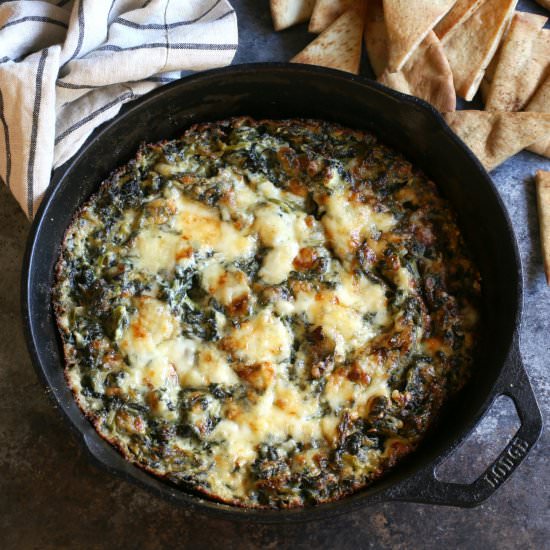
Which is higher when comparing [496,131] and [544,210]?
[496,131]

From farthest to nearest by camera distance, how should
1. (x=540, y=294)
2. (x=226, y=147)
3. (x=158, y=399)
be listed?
(x=540, y=294), (x=226, y=147), (x=158, y=399)

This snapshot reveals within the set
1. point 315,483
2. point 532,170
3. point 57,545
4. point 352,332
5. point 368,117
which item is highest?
point 368,117

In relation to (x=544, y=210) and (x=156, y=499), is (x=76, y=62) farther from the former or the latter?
(x=544, y=210)

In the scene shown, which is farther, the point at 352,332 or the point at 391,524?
the point at 391,524

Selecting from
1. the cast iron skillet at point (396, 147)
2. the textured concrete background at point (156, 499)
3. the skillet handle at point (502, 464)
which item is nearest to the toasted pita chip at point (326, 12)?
the cast iron skillet at point (396, 147)

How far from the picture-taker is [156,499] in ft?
11.7

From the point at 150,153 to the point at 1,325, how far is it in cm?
114

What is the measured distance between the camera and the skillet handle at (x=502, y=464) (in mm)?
2955

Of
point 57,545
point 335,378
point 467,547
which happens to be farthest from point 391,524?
point 57,545

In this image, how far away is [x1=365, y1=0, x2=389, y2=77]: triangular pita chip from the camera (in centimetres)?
375

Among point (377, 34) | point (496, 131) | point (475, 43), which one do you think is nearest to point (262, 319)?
point (496, 131)

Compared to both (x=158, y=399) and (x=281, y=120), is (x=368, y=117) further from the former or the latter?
(x=158, y=399)

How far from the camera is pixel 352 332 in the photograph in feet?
10.6

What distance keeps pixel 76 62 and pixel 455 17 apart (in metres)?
1.85
